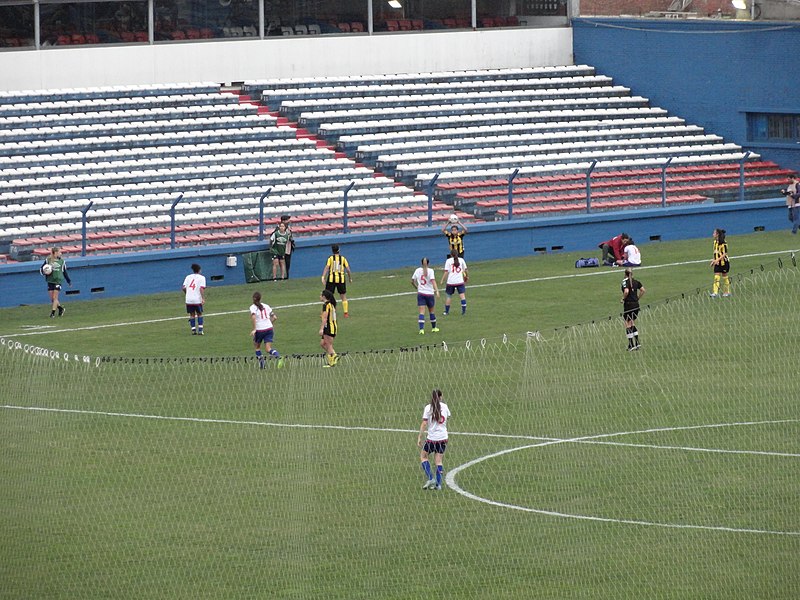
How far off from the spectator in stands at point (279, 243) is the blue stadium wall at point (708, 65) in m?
17.3

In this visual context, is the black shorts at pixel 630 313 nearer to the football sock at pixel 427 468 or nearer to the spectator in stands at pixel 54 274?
the football sock at pixel 427 468

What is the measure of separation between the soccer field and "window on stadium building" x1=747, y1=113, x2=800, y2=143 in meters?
16.4

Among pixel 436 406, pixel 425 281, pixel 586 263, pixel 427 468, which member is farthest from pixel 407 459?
pixel 586 263

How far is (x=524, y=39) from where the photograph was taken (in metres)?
50.2

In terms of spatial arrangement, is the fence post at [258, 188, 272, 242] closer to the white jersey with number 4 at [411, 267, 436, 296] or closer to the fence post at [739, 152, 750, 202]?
the white jersey with number 4 at [411, 267, 436, 296]

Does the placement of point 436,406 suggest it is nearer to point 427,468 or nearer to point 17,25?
point 427,468

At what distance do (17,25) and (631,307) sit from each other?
68.4ft

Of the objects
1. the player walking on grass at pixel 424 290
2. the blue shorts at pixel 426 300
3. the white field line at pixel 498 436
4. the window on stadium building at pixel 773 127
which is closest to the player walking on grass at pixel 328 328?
the player walking on grass at pixel 424 290

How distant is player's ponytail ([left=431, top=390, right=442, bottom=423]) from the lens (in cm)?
1877

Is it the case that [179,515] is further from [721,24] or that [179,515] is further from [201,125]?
[721,24]

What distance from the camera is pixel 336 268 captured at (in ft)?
102

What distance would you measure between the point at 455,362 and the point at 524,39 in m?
25.0

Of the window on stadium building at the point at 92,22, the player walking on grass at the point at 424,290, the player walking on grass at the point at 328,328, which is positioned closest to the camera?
the player walking on grass at the point at 328,328

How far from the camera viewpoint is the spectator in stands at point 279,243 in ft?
119
